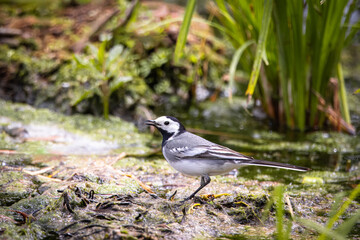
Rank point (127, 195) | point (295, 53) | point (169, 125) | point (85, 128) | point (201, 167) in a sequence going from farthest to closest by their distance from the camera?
point (85, 128)
point (295, 53)
point (169, 125)
point (201, 167)
point (127, 195)

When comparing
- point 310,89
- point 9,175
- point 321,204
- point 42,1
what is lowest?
point 9,175

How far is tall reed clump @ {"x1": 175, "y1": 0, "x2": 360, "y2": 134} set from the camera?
4.17 meters

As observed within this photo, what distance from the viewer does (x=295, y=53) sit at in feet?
14.8

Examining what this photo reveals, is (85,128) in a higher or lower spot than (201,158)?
lower

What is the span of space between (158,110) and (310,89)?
2130 millimetres

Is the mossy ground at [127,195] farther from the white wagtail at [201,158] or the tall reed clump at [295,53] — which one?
the tall reed clump at [295,53]

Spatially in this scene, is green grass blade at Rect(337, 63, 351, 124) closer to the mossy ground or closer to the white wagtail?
the mossy ground

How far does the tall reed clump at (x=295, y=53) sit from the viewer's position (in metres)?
4.17

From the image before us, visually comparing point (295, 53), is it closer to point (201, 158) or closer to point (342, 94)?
point (342, 94)

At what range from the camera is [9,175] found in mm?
3422

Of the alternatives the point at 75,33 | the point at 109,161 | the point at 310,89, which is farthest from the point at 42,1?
the point at 310,89

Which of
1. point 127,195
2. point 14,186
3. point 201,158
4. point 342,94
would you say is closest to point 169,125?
point 201,158

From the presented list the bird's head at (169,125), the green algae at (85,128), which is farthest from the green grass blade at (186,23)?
the green algae at (85,128)

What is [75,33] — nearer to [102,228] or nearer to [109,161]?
[109,161]
